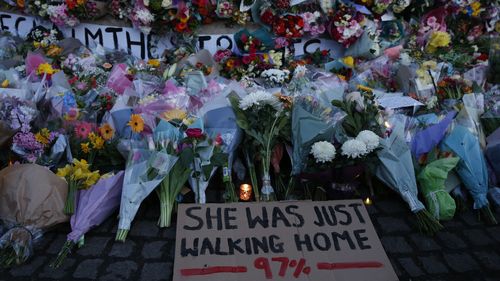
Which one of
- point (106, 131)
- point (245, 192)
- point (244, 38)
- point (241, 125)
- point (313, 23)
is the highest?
point (313, 23)

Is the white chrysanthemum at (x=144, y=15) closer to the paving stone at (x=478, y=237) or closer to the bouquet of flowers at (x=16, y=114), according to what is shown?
the bouquet of flowers at (x=16, y=114)

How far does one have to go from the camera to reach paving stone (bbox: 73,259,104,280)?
109 inches

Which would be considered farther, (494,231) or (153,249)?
(494,231)

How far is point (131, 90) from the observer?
3977 millimetres

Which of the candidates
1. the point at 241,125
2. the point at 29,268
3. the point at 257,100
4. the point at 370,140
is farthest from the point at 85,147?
the point at 370,140

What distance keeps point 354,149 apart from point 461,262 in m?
1.07

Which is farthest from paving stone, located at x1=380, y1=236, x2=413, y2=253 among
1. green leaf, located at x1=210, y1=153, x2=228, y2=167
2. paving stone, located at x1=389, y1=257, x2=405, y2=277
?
green leaf, located at x1=210, y1=153, x2=228, y2=167

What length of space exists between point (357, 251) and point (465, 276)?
738 millimetres

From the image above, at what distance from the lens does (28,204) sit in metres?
2.95

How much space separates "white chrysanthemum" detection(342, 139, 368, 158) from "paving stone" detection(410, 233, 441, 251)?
0.73 m

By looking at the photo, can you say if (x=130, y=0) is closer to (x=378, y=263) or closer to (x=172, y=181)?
(x=172, y=181)

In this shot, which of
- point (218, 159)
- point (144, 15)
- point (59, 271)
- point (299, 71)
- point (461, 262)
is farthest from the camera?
point (144, 15)

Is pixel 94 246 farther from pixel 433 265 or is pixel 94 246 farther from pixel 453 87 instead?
pixel 453 87

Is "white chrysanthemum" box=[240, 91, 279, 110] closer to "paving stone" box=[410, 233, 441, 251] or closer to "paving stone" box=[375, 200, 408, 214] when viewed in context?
"paving stone" box=[375, 200, 408, 214]
